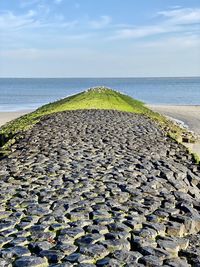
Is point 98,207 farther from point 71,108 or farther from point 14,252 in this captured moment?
point 71,108

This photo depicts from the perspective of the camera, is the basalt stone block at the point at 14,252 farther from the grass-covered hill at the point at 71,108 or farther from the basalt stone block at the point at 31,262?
the grass-covered hill at the point at 71,108

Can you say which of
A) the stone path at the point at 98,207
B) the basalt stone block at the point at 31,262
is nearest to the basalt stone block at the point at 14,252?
the stone path at the point at 98,207

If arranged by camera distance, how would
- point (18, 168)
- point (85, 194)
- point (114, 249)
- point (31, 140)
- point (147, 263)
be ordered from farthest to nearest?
point (31, 140), point (18, 168), point (85, 194), point (114, 249), point (147, 263)

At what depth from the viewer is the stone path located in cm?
730

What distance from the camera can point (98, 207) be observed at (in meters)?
9.46

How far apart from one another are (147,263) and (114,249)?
664 millimetres

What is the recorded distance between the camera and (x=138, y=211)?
9.31 m

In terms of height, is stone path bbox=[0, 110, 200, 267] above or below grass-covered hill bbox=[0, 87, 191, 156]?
above

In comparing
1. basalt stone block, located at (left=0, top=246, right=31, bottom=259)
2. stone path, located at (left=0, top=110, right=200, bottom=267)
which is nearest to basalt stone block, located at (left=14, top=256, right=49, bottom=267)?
stone path, located at (left=0, top=110, right=200, bottom=267)

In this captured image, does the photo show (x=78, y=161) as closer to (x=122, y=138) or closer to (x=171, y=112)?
(x=122, y=138)

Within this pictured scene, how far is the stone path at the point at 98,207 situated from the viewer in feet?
23.9

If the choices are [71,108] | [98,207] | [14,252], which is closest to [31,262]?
[14,252]

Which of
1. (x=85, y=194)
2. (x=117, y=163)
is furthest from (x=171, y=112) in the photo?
(x=85, y=194)

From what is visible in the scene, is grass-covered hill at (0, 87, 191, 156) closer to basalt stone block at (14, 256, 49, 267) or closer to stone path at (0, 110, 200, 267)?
stone path at (0, 110, 200, 267)
